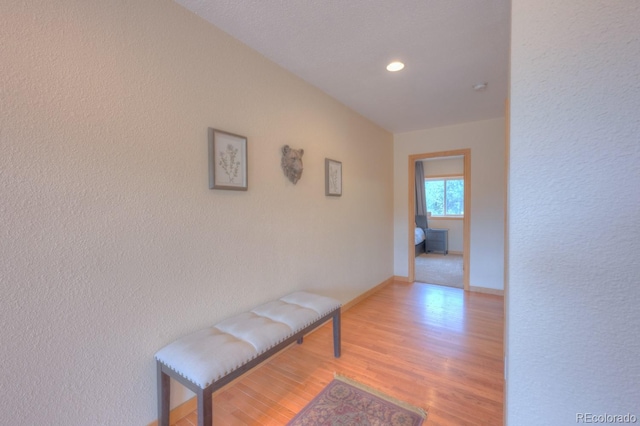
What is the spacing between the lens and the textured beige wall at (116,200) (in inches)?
40.7

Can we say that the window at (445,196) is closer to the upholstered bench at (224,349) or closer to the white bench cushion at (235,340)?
the white bench cushion at (235,340)

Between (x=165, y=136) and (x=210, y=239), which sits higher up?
(x=165, y=136)

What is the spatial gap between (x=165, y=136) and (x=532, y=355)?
1812 millimetres

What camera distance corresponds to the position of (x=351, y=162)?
3.22 metres

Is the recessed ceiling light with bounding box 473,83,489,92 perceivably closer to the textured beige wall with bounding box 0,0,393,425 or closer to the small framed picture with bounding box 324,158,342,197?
Result: the small framed picture with bounding box 324,158,342,197

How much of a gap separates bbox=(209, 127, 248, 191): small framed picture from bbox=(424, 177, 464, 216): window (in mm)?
6575

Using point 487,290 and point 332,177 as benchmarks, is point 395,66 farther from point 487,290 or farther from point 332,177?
point 487,290

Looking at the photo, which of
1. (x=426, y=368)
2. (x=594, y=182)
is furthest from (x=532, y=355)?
(x=426, y=368)

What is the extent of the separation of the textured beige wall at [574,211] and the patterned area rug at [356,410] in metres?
1.01

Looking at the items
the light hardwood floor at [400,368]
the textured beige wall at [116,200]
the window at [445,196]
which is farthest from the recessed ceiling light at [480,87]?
the window at [445,196]

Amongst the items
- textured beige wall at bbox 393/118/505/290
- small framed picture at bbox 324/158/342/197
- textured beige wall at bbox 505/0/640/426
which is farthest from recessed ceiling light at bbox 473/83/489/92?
textured beige wall at bbox 505/0/640/426

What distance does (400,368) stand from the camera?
2.01 m

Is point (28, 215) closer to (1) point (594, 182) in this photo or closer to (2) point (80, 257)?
(2) point (80, 257)

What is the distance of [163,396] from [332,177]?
7.26 feet
